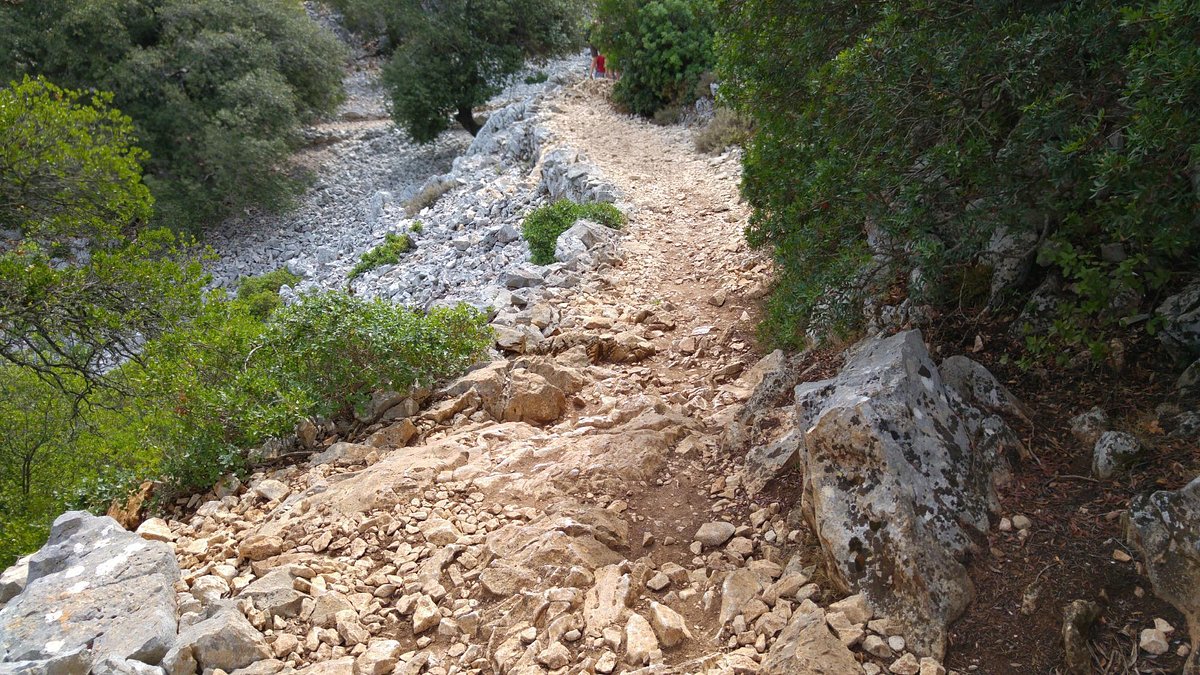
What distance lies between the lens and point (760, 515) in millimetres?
4285

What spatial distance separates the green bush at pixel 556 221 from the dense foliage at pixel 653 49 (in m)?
9.94

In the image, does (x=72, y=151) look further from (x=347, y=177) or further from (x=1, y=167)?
(x=347, y=177)

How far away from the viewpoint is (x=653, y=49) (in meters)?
22.0

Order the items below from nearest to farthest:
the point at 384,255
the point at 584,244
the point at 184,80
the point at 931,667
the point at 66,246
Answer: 1. the point at 931,667
2. the point at 66,246
3. the point at 584,244
4. the point at 384,255
5. the point at 184,80

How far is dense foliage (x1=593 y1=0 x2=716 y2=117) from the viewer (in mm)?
21656

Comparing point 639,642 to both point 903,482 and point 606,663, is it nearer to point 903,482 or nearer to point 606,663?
point 606,663

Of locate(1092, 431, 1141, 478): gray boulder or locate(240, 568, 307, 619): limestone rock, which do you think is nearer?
locate(1092, 431, 1141, 478): gray boulder

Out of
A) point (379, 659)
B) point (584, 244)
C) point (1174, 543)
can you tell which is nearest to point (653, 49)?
point (584, 244)

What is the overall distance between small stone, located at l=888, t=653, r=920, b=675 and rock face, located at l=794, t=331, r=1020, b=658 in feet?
0.22

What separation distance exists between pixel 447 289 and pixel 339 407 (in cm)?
577

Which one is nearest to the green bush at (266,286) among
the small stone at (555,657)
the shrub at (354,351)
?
the shrub at (354,351)

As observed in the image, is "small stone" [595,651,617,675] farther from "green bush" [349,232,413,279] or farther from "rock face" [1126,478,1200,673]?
"green bush" [349,232,413,279]

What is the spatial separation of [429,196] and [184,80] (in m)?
11.4

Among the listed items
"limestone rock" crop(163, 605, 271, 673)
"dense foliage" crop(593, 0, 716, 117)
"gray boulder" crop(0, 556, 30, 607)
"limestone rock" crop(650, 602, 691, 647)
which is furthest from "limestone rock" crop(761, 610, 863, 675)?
"dense foliage" crop(593, 0, 716, 117)
